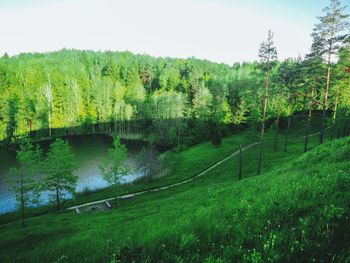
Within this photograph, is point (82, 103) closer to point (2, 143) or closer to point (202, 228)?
point (2, 143)

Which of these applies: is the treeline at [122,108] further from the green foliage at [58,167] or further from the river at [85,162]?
the green foliage at [58,167]

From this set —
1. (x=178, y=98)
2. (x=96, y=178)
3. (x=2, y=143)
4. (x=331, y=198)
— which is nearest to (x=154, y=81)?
(x=178, y=98)

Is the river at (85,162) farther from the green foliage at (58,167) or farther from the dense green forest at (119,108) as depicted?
the dense green forest at (119,108)

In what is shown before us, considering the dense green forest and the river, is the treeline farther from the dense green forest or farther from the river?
the river

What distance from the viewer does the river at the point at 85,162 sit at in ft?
124

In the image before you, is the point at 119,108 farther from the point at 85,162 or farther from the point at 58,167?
→ the point at 58,167

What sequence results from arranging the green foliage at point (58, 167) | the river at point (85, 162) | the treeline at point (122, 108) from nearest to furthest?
the green foliage at point (58, 167)
the river at point (85, 162)
the treeline at point (122, 108)

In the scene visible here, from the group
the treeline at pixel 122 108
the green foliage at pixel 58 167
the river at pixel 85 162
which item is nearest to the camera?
the green foliage at pixel 58 167

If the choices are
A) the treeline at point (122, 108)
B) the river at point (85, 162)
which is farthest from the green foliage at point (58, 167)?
the treeline at point (122, 108)

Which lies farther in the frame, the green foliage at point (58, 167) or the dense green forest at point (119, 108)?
the dense green forest at point (119, 108)

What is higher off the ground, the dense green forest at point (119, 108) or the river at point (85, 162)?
the dense green forest at point (119, 108)

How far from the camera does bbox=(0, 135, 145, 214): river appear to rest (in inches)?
1489

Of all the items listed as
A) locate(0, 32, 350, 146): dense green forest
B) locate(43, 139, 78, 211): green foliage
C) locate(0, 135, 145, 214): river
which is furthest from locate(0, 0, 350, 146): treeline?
locate(43, 139, 78, 211): green foliage

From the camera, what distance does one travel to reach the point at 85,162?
55562 millimetres
